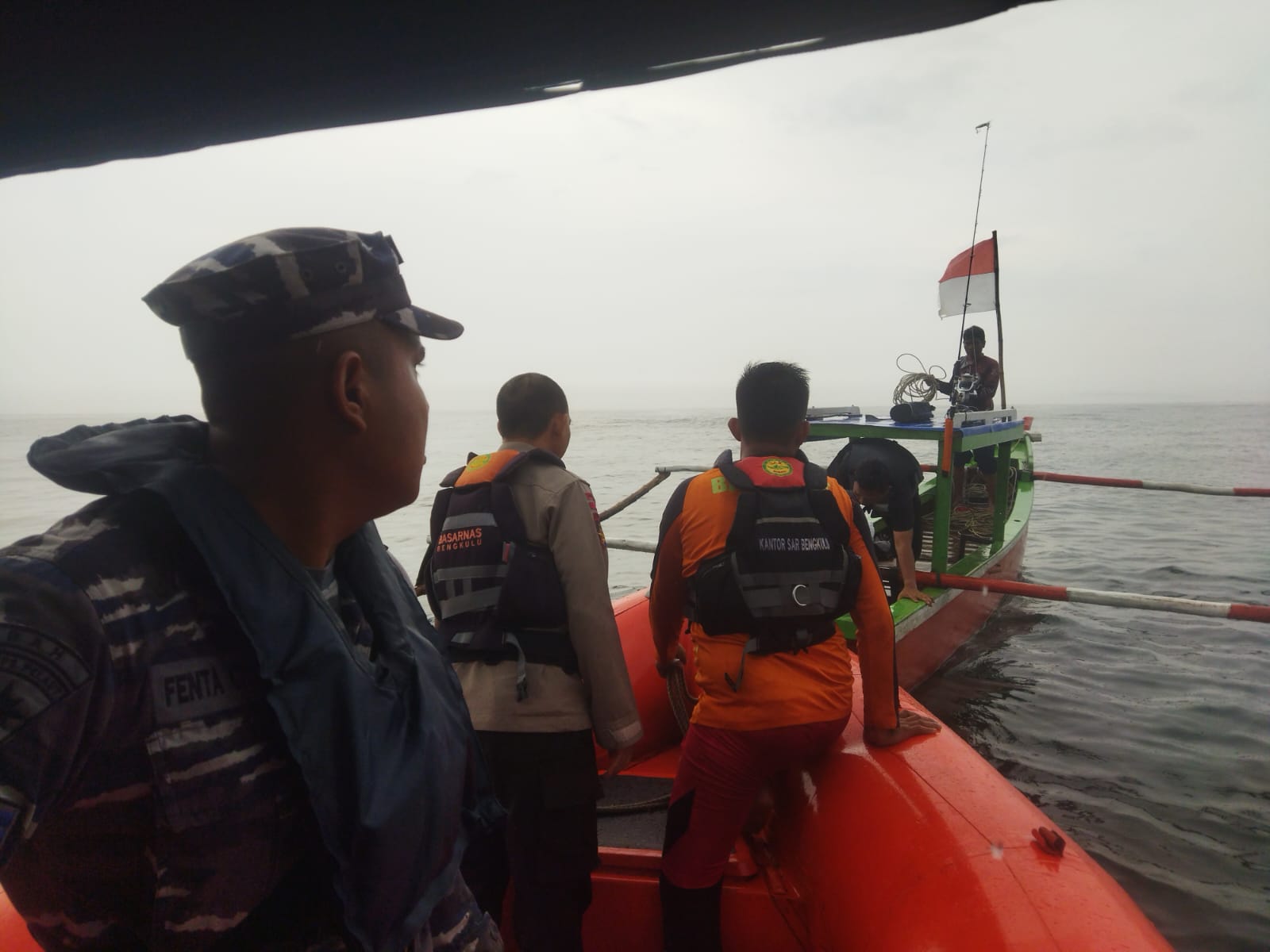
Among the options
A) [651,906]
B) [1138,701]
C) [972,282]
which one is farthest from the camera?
[972,282]

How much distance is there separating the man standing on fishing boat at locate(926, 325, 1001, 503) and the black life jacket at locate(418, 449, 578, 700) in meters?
5.43

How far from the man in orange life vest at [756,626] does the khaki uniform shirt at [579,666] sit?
0.31 meters

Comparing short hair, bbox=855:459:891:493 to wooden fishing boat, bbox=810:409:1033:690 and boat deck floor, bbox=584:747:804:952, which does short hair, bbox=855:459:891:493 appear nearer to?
wooden fishing boat, bbox=810:409:1033:690

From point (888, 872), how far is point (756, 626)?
2.41 feet

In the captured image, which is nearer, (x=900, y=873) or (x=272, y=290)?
(x=272, y=290)

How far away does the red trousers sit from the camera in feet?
6.85

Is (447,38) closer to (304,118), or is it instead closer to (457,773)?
(304,118)

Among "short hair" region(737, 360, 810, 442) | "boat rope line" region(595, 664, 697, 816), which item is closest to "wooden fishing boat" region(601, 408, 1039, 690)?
"boat rope line" region(595, 664, 697, 816)

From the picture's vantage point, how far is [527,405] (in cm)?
221

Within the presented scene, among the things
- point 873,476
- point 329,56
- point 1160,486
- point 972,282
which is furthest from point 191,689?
point 1160,486

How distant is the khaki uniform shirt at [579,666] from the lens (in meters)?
1.91

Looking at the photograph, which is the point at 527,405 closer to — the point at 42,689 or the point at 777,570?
the point at 777,570

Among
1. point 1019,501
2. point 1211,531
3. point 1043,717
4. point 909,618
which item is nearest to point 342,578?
point 909,618

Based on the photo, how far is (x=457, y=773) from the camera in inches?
37.6
